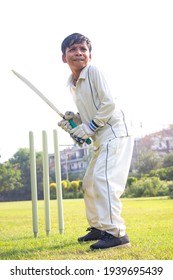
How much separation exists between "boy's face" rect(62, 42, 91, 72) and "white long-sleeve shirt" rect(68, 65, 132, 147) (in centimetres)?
7

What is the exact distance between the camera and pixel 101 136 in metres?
2.64

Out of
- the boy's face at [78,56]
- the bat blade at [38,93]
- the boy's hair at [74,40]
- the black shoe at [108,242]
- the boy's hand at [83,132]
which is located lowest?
the black shoe at [108,242]

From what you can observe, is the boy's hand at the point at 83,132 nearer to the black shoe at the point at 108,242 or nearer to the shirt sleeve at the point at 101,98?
the shirt sleeve at the point at 101,98

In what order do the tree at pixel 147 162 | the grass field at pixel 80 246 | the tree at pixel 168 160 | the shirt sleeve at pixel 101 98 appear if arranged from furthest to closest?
the tree at pixel 147 162 → the tree at pixel 168 160 → the shirt sleeve at pixel 101 98 → the grass field at pixel 80 246

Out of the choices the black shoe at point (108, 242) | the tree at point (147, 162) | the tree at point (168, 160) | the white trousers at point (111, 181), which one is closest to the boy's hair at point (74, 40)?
the white trousers at point (111, 181)

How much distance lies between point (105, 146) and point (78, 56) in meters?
0.58

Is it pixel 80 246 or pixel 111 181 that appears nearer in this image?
pixel 111 181

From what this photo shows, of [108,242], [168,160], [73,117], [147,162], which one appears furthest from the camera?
[147,162]

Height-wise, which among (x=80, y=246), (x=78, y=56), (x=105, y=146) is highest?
(x=78, y=56)

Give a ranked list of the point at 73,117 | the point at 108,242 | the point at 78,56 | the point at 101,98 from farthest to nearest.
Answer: the point at 73,117 → the point at 78,56 → the point at 101,98 → the point at 108,242

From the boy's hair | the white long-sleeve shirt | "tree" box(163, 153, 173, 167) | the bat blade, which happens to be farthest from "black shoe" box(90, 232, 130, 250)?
"tree" box(163, 153, 173, 167)

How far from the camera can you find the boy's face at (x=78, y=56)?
276 cm

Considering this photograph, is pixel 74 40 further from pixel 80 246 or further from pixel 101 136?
pixel 80 246

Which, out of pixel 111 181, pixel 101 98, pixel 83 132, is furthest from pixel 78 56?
pixel 111 181
